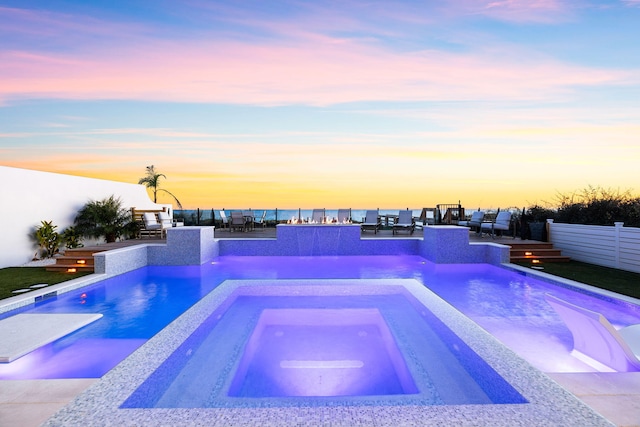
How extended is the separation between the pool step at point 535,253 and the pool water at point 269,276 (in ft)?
→ 3.86

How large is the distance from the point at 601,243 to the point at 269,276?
25.0 ft

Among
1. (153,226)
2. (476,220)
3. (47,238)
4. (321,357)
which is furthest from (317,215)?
(321,357)

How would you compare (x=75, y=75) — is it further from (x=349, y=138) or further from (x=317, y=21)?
(x=349, y=138)

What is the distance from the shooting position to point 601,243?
322 inches

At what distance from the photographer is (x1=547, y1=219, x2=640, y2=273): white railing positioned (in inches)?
291

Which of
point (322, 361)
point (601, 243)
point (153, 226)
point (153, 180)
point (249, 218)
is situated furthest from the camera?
point (153, 180)

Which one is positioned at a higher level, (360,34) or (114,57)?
(360,34)

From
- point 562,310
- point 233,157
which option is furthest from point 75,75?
point 562,310

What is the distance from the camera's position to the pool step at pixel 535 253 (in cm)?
895

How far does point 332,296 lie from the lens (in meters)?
5.57

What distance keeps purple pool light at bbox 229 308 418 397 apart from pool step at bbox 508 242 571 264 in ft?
19.0

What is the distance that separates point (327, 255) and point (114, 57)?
7661mm

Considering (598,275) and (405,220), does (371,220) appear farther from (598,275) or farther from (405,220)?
(598,275)

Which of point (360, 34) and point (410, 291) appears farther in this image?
point (360, 34)
